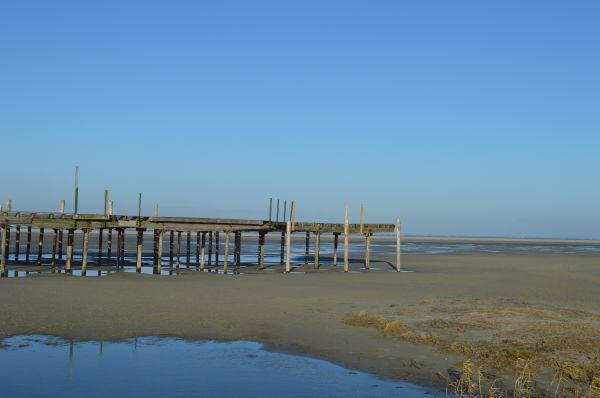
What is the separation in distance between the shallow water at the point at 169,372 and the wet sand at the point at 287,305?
78 cm

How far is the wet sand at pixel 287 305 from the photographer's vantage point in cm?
1362

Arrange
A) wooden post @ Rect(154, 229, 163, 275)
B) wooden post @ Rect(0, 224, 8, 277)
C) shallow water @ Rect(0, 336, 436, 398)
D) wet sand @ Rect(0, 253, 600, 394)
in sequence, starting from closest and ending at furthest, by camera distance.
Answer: shallow water @ Rect(0, 336, 436, 398), wet sand @ Rect(0, 253, 600, 394), wooden post @ Rect(0, 224, 8, 277), wooden post @ Rect(154, 229, 163, 275)

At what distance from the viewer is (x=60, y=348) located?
12.9m

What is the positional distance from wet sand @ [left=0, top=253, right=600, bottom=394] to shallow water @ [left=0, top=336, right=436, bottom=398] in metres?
0.78

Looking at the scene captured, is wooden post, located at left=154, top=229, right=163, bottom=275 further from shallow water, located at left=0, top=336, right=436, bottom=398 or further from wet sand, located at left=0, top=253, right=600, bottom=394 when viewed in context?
shallow water, located at left=0, top=336, right=436, bottom=398

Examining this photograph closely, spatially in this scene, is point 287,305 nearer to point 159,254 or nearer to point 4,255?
point 159,254

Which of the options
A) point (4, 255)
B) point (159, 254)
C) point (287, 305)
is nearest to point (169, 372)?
point (287, 305)

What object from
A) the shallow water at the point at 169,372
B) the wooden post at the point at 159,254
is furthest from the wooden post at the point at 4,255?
the shallow water at the point at 169,372

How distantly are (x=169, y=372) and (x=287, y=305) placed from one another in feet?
28.7

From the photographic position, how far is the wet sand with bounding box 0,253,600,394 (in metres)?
13.6

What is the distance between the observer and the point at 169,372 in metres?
11.3

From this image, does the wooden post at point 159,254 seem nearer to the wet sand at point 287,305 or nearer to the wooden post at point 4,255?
the wet sand at point 287,305

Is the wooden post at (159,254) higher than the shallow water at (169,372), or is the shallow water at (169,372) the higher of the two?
the wooden post at (159,254)

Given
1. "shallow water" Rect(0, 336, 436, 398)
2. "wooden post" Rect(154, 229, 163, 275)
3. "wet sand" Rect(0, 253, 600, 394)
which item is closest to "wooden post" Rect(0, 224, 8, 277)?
"wet sand" Rect(0, 253, 600, 394)
